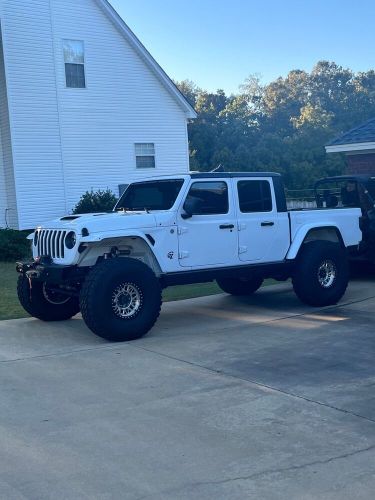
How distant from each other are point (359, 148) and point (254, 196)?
27.9ft

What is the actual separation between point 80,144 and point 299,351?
46.3ft

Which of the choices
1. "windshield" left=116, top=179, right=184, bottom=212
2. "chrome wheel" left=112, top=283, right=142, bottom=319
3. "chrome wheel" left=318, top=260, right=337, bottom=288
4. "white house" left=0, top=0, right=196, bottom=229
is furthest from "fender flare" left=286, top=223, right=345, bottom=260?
"white house" left=0, top=0, right=196, bottom=229

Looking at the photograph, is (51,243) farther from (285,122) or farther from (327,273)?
(285,122)

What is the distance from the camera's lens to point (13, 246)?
17.4 m

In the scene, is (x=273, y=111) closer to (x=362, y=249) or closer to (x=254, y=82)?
(x=254, y=82)

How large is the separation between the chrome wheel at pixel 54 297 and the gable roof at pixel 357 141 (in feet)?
34.2

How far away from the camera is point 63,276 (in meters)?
8.45

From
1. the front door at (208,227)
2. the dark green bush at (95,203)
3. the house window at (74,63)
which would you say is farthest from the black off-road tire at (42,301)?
Answer: the house window at (74,63)

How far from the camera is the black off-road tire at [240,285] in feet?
37.6

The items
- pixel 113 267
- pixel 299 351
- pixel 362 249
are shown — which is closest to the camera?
pixel 299 351

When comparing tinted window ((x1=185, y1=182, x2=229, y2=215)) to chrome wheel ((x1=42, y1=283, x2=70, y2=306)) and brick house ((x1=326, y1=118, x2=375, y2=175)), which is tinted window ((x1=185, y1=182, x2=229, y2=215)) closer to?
chrome wheel ((x1=42, y1=283, x2=70, y2=306))

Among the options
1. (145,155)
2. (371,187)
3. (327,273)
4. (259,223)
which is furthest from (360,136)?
(259,223)

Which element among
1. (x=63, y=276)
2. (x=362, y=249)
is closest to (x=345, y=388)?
(x=63, y=276)

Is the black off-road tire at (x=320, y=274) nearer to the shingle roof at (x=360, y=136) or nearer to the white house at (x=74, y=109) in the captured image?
the shingle roof at (x=360, y=136)
